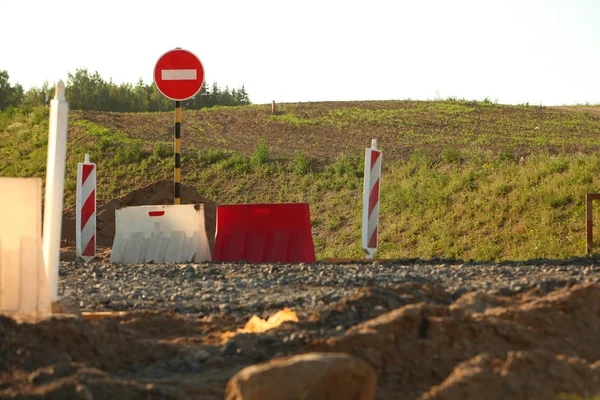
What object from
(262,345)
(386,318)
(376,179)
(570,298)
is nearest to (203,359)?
(262,345)

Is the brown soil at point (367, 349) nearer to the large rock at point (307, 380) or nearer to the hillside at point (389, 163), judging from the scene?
the large rock at point (307, 380)

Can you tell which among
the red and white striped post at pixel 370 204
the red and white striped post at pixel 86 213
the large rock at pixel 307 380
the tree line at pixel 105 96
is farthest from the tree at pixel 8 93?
the large rock at pixel 307 380

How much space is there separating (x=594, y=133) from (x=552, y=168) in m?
15.5

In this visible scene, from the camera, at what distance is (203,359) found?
246 inches

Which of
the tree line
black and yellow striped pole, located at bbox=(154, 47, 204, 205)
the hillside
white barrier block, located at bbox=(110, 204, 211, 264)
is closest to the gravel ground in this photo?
white barrier block, located at bbox=(110, 204, 211, 264)

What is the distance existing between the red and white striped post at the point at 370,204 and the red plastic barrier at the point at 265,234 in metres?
0.78

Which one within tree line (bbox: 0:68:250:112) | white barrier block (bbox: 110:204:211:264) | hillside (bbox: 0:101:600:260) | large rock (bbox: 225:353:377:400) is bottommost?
large rock (bbox: 225:353:377:400)

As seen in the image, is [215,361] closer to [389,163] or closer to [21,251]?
[21,251]

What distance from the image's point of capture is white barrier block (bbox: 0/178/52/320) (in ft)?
23.1

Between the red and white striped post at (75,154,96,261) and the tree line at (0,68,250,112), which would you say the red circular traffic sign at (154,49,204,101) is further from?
the tree line at (0,68,250,112)

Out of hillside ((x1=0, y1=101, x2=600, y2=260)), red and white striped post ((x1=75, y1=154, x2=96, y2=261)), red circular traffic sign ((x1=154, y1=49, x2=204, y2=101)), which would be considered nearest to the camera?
red and white striped post ((x1=75, y1=154, x2=96, y2=261))

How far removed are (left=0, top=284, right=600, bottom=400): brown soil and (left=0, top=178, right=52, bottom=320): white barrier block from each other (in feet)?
1.81

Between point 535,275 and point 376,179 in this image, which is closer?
point 535,275

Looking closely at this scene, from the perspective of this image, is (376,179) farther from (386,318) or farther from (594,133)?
(594,133)
